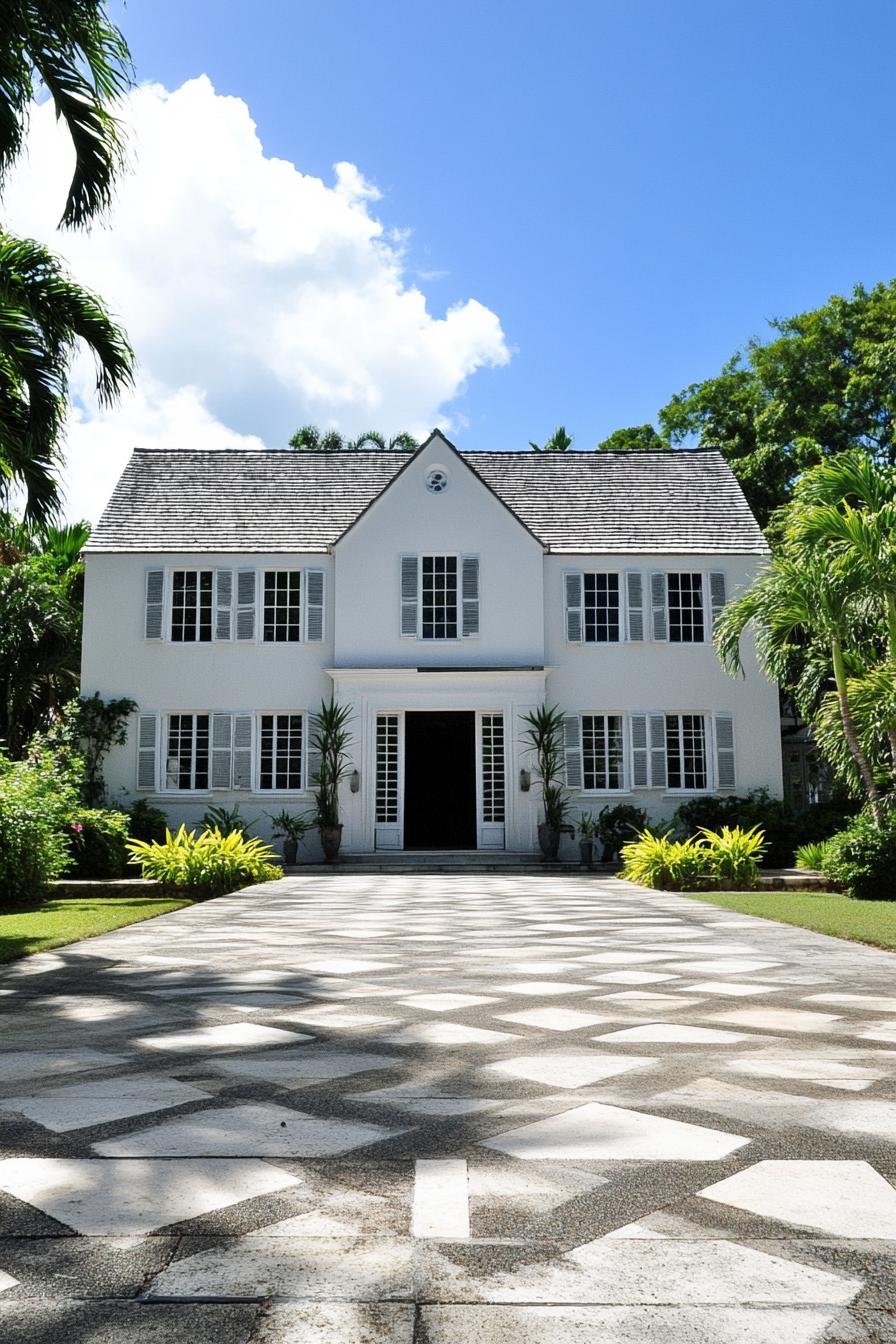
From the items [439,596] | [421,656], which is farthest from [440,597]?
[421,656]

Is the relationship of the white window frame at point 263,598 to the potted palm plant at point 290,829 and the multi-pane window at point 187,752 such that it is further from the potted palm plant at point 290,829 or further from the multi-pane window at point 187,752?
the potted palm plant at point 290,829

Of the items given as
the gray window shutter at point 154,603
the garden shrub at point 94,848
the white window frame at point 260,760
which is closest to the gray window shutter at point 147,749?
the gray window shutter at point 154,603

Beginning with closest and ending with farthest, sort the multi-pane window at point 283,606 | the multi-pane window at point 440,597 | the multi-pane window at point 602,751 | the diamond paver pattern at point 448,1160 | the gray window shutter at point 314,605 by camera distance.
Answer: the diamond paver pattern at point 448,1160 < the multi-pane window at point 602,751 < the multi-pane window at point 440,597 < the gray window shutter at point 314,605 < the multi-pane window at point 283,606

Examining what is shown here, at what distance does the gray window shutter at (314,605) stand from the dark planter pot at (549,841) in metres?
5.66

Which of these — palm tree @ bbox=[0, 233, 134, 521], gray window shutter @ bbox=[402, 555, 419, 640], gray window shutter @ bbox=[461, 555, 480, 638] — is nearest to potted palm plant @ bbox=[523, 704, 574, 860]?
gray window shutter @ bbox=[461, 555, 480, 638]

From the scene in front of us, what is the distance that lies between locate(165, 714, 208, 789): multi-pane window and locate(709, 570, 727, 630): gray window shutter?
1005cm

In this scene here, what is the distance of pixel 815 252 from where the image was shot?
647 inches

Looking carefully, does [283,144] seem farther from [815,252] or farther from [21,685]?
[21,685]

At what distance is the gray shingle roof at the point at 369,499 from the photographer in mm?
20688

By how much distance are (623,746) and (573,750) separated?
3.32ft

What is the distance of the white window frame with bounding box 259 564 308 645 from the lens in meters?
20.1

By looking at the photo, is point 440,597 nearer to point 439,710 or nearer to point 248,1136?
point 439,710

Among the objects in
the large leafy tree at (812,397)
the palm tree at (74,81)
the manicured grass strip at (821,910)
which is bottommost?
the manicured grass strip at (821,910)

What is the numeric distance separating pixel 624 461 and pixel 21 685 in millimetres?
13922
